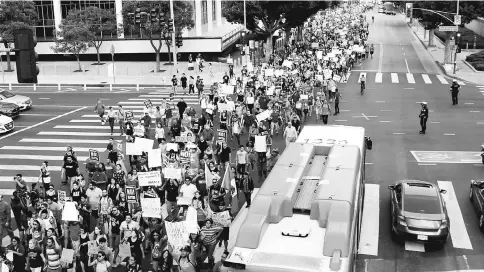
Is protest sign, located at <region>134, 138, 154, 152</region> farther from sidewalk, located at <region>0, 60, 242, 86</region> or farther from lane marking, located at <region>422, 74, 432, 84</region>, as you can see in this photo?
lane marking, located at <region>422, 74, 432, 84</region>

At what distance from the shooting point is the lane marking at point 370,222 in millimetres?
15922

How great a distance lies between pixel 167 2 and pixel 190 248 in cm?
4457

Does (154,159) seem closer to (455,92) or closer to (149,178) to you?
(149,178)

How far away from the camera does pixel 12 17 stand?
186 feet

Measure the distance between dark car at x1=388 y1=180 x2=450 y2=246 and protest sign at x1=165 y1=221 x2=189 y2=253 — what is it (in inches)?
237

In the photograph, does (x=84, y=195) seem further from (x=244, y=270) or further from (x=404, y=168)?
(x=404, y=168)

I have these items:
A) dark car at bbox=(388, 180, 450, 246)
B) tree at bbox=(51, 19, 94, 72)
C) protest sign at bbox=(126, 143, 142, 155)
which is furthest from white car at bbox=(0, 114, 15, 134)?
tree at bbox=(51, 19, 94, 72)

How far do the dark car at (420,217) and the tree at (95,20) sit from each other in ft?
149

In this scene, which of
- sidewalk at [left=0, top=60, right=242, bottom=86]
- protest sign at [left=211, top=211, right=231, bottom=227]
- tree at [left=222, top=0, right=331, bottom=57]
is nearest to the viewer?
protest sign at [left=211, top=211, right=231, bottom=227]

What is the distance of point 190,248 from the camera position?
13.0 m

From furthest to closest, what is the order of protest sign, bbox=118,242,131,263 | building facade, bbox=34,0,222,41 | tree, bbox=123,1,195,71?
building facade, bbox=34,0,222,41, tree, bbox=123,1,195,71, protest sign, bbox=118,242,131,263

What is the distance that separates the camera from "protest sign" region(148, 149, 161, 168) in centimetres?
1867

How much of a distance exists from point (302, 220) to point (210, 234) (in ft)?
10.3

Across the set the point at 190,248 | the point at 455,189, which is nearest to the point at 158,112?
the point at 455,189
